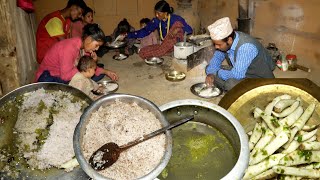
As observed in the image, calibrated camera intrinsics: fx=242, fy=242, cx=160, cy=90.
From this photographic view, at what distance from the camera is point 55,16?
18.4 ft

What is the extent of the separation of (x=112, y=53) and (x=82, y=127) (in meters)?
5.66

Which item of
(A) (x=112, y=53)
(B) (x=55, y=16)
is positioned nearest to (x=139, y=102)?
(B) (x=55, y=16)

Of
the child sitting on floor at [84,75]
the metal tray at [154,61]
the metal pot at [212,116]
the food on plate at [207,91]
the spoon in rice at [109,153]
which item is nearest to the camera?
the spoon in rice at [109,153]

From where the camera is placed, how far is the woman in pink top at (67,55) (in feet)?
14.1

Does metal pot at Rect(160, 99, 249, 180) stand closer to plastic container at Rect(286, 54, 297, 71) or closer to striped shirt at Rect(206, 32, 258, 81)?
striped shirt at Rect(206, 32, 258, 81)

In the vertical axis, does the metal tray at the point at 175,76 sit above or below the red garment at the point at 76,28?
below

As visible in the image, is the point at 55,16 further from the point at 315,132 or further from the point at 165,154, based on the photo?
the point at 315,132

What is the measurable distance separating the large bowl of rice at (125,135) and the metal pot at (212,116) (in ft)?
0.81

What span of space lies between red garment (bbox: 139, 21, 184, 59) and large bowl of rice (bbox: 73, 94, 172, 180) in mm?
4511

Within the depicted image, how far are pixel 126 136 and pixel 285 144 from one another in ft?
5.39

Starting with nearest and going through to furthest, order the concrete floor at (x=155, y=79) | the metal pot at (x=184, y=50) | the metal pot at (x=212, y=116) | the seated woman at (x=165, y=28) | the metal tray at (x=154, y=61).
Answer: the metal pot at (x=212, y=116) → the concrete floor at (x=155, y=79) → the metal pot at (x=184, y=50) → the metal tray at (x=154, y=61) → the seated woman at (x=165, y=28)

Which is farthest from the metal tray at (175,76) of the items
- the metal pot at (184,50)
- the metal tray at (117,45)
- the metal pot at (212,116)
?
the metal pot at (212,116)

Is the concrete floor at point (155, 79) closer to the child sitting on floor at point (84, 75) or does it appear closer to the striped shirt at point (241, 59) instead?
the striped shirt at point (241, 59)

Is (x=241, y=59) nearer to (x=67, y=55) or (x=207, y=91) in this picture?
(x=207, y=91)
